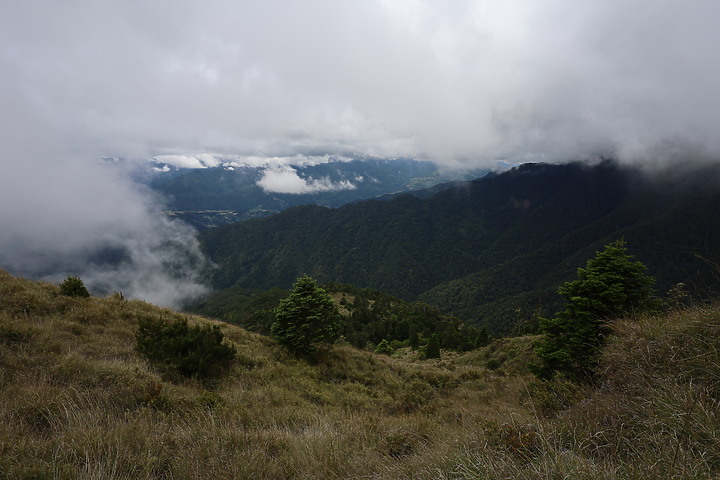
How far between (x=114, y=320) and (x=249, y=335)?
526cm

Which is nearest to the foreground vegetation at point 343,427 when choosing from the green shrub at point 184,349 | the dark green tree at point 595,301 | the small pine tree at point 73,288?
the green shrub at point 184,349

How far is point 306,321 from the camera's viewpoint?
13375 millimetres

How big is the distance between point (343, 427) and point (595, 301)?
11.5 metres

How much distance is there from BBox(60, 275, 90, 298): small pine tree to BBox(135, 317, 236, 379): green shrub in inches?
155

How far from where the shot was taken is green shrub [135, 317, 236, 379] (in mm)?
7547

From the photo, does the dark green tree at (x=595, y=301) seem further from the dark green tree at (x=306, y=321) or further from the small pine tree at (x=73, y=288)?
the small pine tree at (x=73, y=288)

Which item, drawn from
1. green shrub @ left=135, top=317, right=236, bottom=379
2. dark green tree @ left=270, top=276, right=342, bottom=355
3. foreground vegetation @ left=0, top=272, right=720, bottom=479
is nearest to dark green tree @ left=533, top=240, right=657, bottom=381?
foreground vegetation @ left=0, top=272, right=720, bottom=479

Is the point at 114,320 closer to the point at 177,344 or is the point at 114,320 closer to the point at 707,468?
the point at 177,344

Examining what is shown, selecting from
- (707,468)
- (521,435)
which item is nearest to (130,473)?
(521,435)

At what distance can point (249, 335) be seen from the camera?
13805 millimetres

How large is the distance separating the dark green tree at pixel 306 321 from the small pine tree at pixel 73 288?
7.12m

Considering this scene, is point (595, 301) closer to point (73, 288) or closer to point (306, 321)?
point (306, 321)

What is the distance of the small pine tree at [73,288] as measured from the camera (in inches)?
423

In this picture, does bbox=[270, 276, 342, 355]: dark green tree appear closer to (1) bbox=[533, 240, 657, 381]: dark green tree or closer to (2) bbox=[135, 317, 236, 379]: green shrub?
(2) bbox=[135, 317, 236, 379]: green shrub
